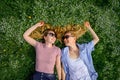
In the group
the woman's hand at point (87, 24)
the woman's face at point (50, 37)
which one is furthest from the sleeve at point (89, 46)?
the woman's face at point (50, 37)

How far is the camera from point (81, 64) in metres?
8.34

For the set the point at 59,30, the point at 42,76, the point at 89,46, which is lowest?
the point at 42,76

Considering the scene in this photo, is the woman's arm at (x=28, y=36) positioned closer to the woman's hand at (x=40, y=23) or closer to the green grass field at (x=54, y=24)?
the woman's hand at (x=40, y=23)

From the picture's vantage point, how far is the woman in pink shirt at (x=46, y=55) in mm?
8320

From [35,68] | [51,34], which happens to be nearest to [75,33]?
[51,34]

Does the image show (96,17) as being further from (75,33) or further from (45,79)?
→ (45,79)

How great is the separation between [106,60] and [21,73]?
93.4 inches

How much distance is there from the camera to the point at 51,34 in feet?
27.3

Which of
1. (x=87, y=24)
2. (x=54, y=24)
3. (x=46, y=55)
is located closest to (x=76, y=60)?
(x=46, y=55)

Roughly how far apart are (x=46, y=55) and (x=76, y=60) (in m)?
0.76

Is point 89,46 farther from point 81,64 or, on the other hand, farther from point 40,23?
point 40,23

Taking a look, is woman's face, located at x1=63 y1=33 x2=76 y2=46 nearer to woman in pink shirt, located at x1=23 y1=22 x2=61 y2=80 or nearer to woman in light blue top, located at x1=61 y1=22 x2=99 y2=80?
woman in light blue top, located at x1=61 y1=22 x2=99 y2=80

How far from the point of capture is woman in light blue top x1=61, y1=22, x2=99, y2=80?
27.3ft

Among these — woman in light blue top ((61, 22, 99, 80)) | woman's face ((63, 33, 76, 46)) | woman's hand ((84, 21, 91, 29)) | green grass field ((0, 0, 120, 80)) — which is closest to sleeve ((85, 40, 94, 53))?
woman in light blue top ((61, 22, 99, 80))
